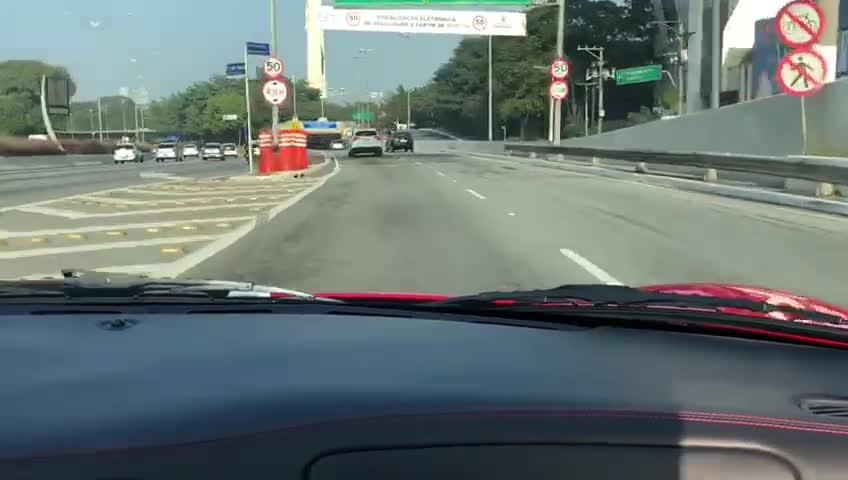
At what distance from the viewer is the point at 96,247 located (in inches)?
392

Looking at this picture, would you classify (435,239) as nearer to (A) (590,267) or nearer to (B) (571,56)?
(A) (590,267)

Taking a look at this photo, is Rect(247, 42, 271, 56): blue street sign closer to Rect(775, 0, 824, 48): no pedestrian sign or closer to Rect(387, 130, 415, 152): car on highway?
Rect(775, 0, 824, 48): no pedestrian sign

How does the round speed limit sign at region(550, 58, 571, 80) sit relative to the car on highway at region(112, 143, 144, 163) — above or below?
above

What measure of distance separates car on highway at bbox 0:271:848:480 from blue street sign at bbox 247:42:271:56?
70.1 ft

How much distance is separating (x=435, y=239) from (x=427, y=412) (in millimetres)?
9529

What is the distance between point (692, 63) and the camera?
2117 inches

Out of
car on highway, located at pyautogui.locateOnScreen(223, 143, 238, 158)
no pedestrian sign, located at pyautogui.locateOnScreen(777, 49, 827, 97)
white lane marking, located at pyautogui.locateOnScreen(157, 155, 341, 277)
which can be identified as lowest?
white lane marking, located at pyautogui.locateOnScreen(157, 155, 341, 277)

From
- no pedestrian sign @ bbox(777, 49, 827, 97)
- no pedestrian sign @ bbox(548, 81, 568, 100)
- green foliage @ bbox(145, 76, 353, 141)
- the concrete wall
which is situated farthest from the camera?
green foliage @ bbox(145, 76, 353, 141)

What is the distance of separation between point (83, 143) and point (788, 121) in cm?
6092

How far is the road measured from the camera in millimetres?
8391

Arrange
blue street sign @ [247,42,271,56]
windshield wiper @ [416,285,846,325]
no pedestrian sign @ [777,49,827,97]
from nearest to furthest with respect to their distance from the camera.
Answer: windshield wiper @ [416,285,846,325]
no pedestrian sign @ [777,49,827,97]
blue street sign @ [247,42,271,56]

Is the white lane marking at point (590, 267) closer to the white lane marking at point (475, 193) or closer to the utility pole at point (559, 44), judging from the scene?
the white lane marking at point (475, 193)

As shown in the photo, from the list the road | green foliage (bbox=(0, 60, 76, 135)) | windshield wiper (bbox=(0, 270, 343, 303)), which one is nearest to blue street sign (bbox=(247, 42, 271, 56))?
the road

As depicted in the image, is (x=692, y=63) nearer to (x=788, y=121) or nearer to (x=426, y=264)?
(x=788, y=121)
